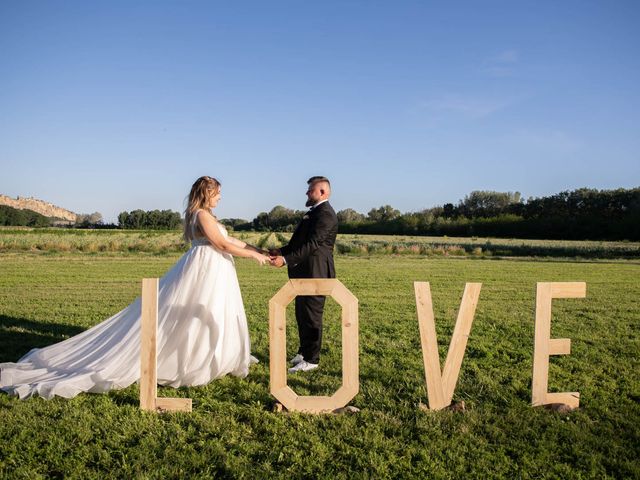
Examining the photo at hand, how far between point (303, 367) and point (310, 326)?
58 centimetres

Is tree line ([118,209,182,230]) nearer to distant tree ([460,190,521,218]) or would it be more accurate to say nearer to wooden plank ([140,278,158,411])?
distant tree ([460,190,521,218])

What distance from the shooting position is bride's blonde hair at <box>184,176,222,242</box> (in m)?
6.31

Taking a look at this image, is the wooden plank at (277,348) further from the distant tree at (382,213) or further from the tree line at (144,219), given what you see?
the distant tree at (382,213)

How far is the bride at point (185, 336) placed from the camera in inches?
228

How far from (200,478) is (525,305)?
36.5ft

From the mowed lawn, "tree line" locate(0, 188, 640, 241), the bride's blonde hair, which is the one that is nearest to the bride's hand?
the bride's blonde hair

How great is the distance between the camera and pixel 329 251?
7.16 m

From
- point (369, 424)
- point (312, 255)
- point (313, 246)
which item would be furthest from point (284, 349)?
point (312, 255)

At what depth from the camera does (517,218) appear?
295 ft

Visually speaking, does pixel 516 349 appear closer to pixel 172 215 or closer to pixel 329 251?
pixel 329 251

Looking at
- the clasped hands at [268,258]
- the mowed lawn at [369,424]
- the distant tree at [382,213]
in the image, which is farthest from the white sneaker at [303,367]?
the distant tree at [382,213]

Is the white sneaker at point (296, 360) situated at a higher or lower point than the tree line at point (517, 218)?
lower

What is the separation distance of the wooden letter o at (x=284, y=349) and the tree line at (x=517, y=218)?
69919mm

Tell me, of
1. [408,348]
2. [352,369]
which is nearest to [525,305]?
[408,348]
